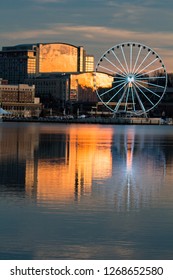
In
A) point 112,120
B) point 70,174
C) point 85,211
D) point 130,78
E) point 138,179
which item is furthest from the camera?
point 112,120

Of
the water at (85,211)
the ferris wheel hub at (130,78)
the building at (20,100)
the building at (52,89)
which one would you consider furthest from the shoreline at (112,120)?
the water at (85,211)

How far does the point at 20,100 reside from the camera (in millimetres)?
179000

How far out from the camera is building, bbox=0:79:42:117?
17375cm

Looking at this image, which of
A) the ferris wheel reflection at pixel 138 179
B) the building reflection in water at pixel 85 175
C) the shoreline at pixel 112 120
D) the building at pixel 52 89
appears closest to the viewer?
the ferris wheel reflection at pixel 138 179

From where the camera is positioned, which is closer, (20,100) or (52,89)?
(20,100)

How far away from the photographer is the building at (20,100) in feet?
570

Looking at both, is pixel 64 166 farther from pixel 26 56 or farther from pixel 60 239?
pixel 26 56

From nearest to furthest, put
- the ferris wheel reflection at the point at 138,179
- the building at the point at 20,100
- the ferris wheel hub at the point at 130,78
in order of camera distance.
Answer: the ferris wheel reflection at the point at 138,179 → the ferris wheel hub at the point at 130,78 → the building at the point at 20,100

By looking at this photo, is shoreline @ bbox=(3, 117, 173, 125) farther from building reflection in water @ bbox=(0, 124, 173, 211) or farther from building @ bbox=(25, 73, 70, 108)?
building reflection in water @ bbox=(0, 124, 173, 211)

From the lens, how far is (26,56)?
198 metres

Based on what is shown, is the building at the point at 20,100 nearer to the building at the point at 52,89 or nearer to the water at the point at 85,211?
the building at the point at 52,89

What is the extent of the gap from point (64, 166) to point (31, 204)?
950cm

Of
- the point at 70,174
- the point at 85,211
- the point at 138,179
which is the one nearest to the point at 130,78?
the point at 70,174

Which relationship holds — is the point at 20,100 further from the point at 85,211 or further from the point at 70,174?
the point at 85,211
